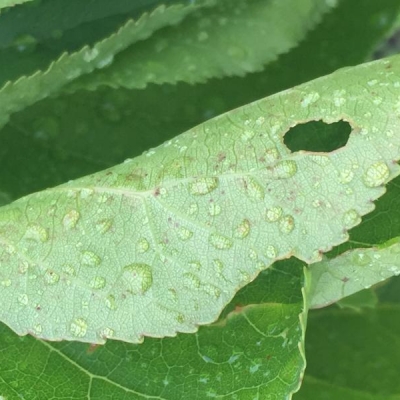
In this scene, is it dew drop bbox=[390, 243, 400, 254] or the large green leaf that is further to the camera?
the large green leaf

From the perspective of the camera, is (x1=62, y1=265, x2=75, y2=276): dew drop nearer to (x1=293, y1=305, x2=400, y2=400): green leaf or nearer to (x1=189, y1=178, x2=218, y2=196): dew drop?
(x1=189, y1=178, x2=218, y2=196): dew drop

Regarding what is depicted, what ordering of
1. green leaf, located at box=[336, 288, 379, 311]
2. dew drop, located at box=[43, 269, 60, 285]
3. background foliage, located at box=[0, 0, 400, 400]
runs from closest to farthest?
dew drop, located at box=[43, 269, 60, 285]
background foliage, located at box=[0, 0, 400, 400]
green leaf, located at box=[336, 288, 379, 311]

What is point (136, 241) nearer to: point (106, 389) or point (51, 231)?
point (51, 231)

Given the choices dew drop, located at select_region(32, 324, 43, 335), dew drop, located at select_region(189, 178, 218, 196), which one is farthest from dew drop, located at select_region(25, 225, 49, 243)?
dew drop, located at select_region(189, 178, 218, 196)

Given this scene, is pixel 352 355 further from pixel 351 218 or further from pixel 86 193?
pixel 86 193

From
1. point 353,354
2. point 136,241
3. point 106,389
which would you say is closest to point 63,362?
point 106,389

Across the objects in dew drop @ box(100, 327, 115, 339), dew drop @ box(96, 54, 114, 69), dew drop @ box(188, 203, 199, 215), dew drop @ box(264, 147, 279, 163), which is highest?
dew drop @ box(96, 54, 114, 69)
